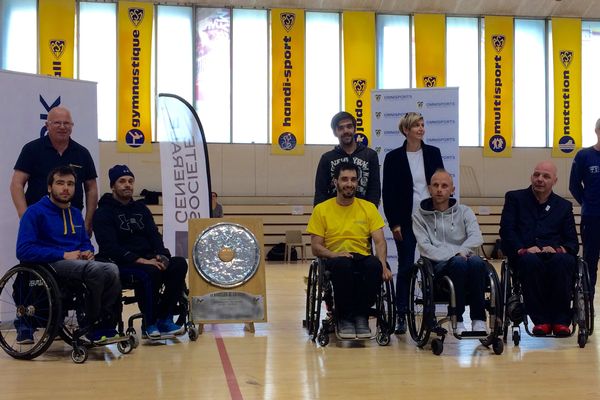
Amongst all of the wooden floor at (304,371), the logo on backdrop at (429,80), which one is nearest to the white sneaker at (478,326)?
the wooden floor at (304,371)

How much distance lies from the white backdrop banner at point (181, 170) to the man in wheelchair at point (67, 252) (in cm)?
181

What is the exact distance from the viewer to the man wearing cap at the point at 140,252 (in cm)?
370

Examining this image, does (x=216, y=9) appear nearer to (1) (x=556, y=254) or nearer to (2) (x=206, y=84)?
(2) (x=206, y=84)

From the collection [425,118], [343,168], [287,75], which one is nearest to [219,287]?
[343,168]

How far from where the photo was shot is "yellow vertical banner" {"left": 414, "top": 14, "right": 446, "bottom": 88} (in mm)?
12078

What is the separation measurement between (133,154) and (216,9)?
2733 mm

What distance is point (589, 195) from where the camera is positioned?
14.4ft

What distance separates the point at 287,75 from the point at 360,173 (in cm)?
796

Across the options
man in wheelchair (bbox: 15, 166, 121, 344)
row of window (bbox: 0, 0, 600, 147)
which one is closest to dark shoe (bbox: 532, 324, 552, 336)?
man in wheelchair (bbox: 15, 166, 121, 344)

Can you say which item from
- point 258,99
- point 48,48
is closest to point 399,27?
point 258,99

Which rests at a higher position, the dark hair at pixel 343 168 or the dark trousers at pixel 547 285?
the dark hair at pixel 343 168

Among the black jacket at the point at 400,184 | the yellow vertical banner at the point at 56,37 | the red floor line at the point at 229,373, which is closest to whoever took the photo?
the red floor line at the point at 229,373

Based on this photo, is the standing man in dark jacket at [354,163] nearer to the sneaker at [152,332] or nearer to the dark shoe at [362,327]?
the dark shoe at [362,327]

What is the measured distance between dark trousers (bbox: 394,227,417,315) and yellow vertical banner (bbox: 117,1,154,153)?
26.6 ft
